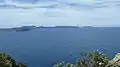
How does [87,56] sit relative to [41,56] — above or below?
above

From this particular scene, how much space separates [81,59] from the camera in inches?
1037

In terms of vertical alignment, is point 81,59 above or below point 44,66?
above

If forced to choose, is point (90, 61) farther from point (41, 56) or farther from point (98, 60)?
point (41, 56)

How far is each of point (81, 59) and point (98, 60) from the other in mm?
1321

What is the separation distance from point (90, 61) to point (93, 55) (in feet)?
1.70

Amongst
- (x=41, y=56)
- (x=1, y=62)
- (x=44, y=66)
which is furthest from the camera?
(x=41, y=56)

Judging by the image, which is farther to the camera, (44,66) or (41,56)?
(41,56)

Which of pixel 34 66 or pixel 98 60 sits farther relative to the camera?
pixel 34 66

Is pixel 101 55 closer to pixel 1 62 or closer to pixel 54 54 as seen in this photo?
pixel 1 62

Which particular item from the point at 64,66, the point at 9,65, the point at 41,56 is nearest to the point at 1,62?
the point at 9,65

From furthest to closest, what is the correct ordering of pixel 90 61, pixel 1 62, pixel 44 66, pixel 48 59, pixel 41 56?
pixel 41 56
pixel 48 59
pixel 44 66
pixel 90 61
pixel 1 62

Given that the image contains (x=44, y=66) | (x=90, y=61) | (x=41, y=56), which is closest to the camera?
(x=90, y=61)

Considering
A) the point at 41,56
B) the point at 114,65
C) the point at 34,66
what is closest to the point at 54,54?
the point at 41,56

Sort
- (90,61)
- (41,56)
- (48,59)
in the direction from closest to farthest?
1. (90,61)
2. (48,59)
3. (41,56)
